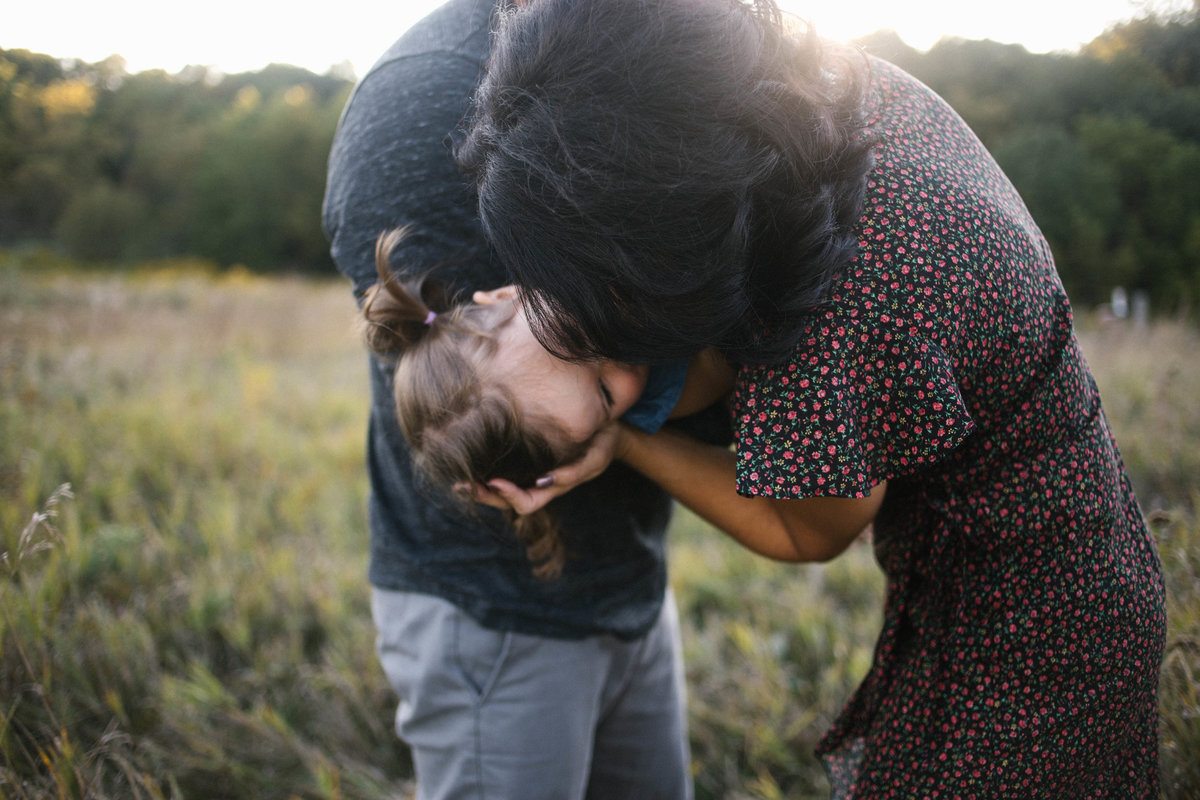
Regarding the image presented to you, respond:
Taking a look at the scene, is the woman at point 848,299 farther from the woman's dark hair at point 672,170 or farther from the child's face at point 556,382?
the child's face at point 556,382

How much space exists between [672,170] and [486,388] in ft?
1.79

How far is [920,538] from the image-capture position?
3.98 feet

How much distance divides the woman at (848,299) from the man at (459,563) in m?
0.24

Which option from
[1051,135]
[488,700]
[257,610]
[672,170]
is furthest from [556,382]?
[1051,135]

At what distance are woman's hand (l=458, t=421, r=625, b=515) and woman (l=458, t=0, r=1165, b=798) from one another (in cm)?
25

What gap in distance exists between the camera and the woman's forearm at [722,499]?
1.21m


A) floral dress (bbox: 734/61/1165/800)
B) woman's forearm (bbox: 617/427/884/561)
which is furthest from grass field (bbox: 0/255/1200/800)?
woman's forearm (bbox: 617/427/884/561)

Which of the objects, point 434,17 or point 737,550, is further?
point 737,550

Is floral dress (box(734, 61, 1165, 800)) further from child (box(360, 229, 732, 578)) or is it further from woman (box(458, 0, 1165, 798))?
child (box(360, 229, 732, 578))

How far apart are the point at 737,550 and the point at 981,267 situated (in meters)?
2.64

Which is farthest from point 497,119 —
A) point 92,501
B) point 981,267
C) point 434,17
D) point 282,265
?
point 282,265

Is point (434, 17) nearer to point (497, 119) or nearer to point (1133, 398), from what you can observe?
point (497, 119)

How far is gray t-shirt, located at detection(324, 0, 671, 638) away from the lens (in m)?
1.23

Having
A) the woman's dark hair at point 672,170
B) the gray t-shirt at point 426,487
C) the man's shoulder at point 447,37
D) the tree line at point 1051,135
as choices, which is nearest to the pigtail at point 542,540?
the gray t-shirt at point 426,487
